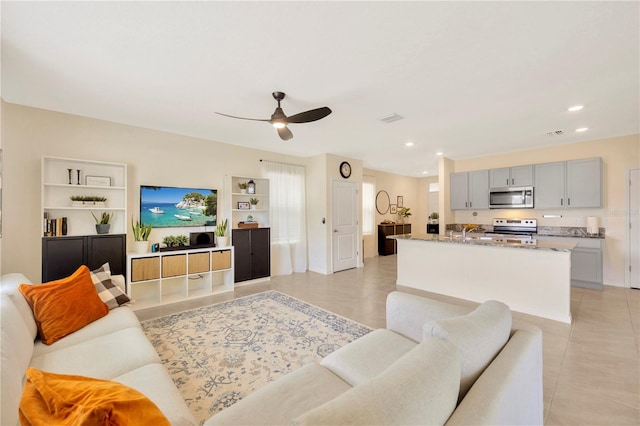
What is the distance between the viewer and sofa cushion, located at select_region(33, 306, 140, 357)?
183 centimetres

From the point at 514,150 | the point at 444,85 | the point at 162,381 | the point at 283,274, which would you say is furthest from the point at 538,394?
the point at 514,150

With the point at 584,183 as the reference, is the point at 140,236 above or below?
below

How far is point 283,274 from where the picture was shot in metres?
5.55

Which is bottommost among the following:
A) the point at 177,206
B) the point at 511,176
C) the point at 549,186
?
the point at 177,206

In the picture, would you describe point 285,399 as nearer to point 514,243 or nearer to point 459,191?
point 514,243

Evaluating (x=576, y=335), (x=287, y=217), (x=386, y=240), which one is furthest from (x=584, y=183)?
(x=287, y=217)

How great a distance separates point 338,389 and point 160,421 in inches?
34.0

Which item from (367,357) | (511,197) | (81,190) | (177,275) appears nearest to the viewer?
(367,357)

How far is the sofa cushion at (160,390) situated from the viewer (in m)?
1.21

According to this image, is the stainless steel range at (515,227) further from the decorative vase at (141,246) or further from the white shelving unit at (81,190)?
the white shelving unit at (81,190)

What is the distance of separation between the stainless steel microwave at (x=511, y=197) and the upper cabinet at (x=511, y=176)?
0.30 feet

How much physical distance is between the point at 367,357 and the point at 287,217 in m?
4.27

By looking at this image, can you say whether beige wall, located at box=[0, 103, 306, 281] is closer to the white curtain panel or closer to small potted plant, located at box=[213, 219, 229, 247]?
small potted plant, located at box=[213, 219, 229, 247]

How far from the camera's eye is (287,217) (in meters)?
5.72
